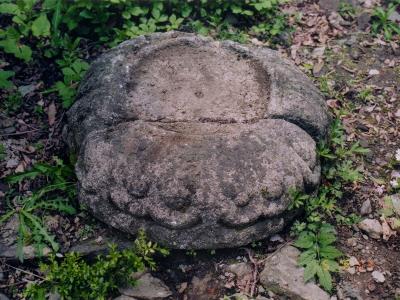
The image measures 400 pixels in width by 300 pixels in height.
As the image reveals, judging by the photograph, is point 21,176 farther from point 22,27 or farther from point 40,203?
point 22,27

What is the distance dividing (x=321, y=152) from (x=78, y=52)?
2.44 meters

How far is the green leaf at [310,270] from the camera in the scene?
3025 millimetres

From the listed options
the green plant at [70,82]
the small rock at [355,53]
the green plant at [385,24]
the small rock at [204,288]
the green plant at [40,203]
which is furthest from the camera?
the green plant at [385,24]

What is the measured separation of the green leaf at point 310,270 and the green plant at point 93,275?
2.91ft

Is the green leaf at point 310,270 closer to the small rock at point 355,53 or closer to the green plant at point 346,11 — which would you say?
the small rock at point 355,53

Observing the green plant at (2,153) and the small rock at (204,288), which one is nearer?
the small rock at (204,288)

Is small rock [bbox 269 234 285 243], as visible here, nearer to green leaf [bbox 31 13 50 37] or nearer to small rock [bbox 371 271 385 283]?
small rock [bbox 371 271 385 283]

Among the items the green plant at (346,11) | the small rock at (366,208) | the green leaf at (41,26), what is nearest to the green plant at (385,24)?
the green plant at (346,11)

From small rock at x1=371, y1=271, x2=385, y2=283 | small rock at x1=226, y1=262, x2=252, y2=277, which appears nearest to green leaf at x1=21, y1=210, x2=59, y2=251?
small rock at x1=226, y1=262, x2=252, y2=277

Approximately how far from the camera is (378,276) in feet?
10.4

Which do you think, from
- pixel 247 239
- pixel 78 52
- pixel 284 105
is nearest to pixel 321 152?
pixel 284 105

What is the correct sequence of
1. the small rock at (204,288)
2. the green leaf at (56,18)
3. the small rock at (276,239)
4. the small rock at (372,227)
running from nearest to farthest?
the small rock at (204,288) < the small rock at (276,239) < the small rock at (372,227) < the green leaf at (56,18)

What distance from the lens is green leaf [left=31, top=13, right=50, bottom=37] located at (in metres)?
4.11

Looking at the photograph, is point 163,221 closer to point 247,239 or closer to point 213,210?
point 213,210
